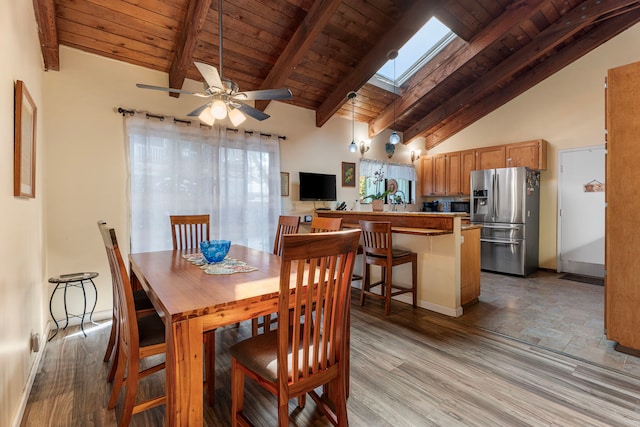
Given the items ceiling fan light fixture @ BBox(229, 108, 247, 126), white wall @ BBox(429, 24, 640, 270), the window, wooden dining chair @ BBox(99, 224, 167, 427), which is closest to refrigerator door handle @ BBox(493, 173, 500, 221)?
white wall @ BBox(429, 24, 640, 270)

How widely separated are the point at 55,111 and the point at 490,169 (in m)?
6.02

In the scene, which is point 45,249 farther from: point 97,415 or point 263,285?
point 263,285

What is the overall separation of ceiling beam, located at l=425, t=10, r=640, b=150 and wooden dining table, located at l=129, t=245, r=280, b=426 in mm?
5581

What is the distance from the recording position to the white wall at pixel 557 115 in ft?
14.5

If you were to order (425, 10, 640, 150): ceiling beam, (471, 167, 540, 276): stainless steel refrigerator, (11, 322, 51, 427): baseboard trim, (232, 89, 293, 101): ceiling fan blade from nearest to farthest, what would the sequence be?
(11, 322, 51, 427): baseboard trim
(232, 89, 293, 101): ceiling fan blade
(425, 10, 640, 150): ceiling beam
(471, 167, 540, 276): stainless steel refrigerator

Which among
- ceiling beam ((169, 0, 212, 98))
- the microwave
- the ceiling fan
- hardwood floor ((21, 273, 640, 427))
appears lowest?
hardwood floor ((21, 273, 640, 427))

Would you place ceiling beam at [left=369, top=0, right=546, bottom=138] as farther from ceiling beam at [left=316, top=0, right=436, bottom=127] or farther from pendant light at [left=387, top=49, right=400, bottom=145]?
ceiling beam at [left=316, top=0, right=436, bottom=127]

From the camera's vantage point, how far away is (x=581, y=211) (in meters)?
4.68

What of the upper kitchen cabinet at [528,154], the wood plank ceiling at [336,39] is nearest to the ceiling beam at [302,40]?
the wood plank ceiling at [336,39]

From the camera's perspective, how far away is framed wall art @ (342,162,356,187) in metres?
5.30

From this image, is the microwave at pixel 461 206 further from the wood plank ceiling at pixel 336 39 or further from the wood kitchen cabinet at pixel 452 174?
the wood plank ceiling at pixel 336 39

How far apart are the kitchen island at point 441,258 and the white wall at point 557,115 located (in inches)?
105

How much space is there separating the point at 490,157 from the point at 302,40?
13.4 ft

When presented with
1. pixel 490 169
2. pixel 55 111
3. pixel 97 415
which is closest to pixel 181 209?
pixel 55 111
